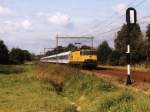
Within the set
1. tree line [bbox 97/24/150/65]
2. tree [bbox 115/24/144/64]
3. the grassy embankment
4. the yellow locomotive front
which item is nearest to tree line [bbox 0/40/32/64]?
tree line [bbox 97/24/150/65]

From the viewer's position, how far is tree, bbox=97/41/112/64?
95.4m

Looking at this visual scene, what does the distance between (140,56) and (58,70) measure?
4084 centimetres

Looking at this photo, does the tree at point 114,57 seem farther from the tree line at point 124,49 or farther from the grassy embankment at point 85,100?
the grassy embankment at point 85,100

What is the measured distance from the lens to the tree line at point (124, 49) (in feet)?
257

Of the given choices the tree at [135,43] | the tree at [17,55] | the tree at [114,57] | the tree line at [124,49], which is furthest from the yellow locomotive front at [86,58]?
the tree at [17,55]

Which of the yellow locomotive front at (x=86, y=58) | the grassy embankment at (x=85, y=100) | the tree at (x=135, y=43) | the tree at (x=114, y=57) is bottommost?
the grassy embankment at (x=85, y=100)

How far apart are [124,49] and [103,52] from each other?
736 inches

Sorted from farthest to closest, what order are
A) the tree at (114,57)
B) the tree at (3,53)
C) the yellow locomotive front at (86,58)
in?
1. the tree at (3,53)
2. the tree at (114,57)
3. the yellow locomotive front at (86,58)

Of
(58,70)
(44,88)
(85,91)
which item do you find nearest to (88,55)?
(58,70)

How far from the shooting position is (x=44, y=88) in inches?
1161

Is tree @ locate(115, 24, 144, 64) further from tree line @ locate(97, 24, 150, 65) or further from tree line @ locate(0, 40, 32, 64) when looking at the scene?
tree line @ locate(0, 40, 32, 64)

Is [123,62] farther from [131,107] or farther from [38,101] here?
[131,107]

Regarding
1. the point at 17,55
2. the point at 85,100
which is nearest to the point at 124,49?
the point at 85,100

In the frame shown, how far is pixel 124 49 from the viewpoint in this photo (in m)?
81.0
